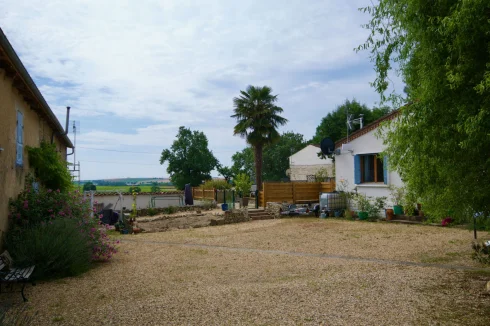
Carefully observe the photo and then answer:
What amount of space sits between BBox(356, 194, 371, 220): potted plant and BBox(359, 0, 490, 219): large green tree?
1145cm

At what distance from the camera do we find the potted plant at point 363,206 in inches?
705

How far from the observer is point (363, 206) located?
18.2m

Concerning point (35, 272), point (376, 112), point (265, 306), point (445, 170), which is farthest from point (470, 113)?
point (376, 112)

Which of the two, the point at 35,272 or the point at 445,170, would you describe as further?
the point at 35,272

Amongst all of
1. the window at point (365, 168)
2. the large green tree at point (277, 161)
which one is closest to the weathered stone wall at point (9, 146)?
the window at point (365, 168)

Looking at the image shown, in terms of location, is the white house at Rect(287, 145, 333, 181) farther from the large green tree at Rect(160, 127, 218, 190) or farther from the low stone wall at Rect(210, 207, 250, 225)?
the low stone wall at Rect(210, 207, 250, 225)

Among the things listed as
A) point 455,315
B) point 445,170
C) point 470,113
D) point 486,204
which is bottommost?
point 455,315

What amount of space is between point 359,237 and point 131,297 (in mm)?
8476

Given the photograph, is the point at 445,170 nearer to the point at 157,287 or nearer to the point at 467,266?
the point at 467,266

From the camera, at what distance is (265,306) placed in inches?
229

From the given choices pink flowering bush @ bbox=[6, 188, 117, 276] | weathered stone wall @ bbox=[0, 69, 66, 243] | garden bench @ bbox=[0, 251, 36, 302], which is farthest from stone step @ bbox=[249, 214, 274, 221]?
garden bench @ bbox=[0, 251, 36, 302]

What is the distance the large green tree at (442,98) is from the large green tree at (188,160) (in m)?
45.7

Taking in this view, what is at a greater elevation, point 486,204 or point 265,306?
point 486,204

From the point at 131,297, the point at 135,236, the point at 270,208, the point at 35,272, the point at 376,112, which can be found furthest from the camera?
the point at 376,112
